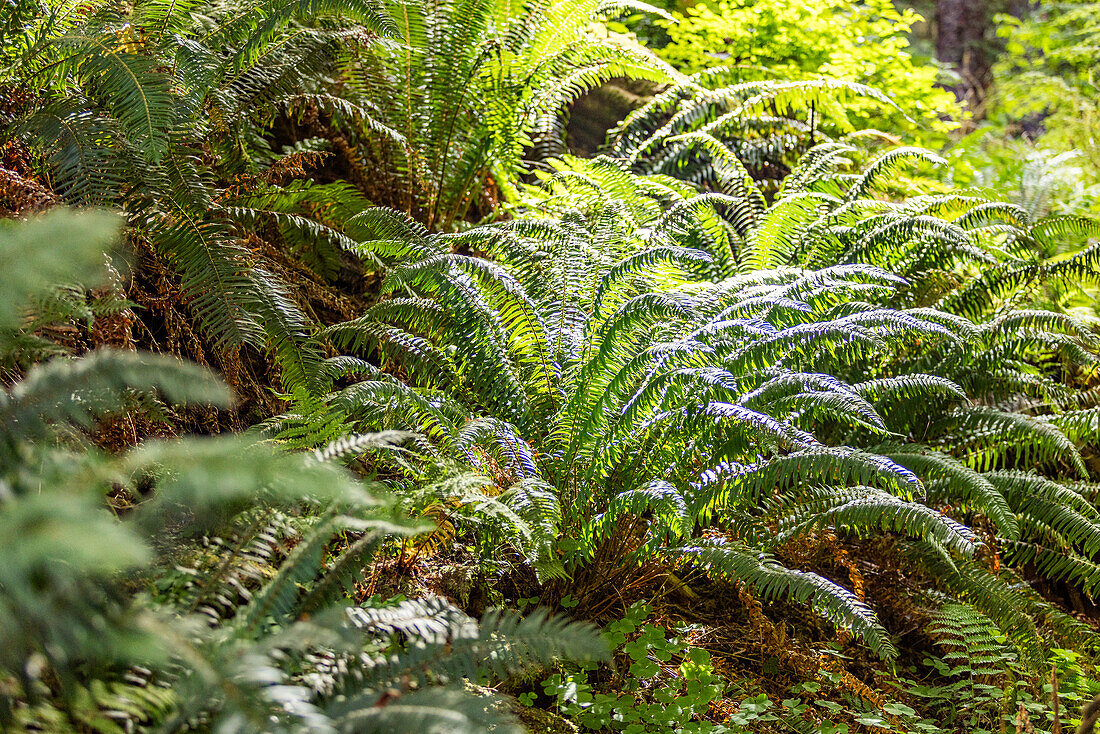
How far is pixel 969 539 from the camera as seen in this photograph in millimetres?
1981

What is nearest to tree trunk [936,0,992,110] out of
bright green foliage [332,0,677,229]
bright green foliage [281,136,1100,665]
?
bright green foliage [332,0,677,229]

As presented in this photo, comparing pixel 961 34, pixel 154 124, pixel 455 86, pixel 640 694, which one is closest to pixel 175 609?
pixel 640 694

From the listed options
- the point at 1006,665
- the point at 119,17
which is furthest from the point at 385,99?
the point at 1006,665

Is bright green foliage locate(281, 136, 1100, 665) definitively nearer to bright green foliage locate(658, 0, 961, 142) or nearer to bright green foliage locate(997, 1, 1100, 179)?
bright green foliage locate(658, 0, 961, 142)

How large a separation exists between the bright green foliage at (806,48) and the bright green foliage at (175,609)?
14.0 feet

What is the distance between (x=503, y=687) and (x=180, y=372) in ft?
3.64

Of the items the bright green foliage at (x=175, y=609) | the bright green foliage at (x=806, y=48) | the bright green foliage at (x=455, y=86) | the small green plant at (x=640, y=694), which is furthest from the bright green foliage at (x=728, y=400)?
the bright green foliage at (x=806, y=48)

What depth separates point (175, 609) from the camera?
1.10m

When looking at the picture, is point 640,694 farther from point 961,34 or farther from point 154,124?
point 961,34

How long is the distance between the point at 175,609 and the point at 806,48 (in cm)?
492

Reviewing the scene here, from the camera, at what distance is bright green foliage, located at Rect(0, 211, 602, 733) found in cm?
81

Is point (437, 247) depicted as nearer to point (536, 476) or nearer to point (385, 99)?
point (536, 476)

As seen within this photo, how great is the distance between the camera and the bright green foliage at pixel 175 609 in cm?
81

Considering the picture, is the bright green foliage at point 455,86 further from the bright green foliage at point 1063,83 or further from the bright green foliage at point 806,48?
the bright green foliage at point 1063,83
